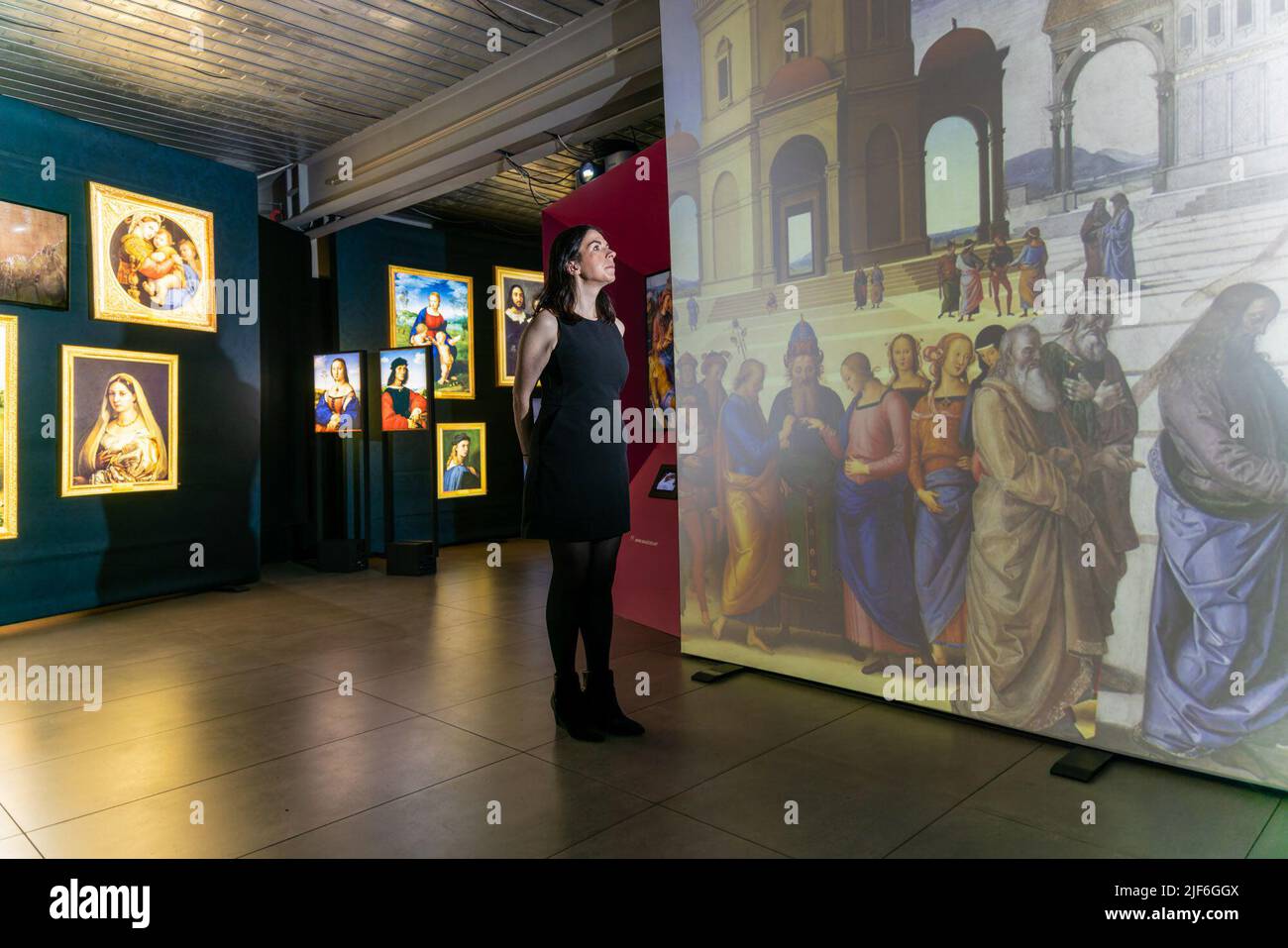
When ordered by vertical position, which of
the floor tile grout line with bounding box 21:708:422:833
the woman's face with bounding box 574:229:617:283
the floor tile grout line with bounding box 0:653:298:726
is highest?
the woman's face with bounding box 574:229:617:283

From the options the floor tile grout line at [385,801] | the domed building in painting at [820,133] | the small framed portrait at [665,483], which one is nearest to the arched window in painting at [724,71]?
the domed building in painting at [820,133]

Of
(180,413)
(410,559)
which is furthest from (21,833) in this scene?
(410,559)

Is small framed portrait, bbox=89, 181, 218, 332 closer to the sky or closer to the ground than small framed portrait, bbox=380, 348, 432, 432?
closer to the sky

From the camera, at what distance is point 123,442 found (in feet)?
21.4

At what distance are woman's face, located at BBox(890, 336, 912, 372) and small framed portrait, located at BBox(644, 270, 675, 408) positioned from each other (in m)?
1.82

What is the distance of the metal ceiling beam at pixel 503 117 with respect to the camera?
536cm

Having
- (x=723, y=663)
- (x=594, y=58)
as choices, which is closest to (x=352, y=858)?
(x=723, y=663)

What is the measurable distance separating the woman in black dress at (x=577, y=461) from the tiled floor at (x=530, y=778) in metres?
0.29

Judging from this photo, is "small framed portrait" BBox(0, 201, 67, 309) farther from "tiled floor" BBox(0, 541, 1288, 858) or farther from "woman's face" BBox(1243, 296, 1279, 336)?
"woman's face" BBox(1243, 296, 1279, 336)

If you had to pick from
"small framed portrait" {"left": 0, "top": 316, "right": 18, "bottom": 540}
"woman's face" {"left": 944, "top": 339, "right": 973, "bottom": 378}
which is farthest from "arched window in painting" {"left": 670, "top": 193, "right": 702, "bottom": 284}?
"small framed portrait" {"left": 0, "top": 316, "right": 18, "bottom": 540}

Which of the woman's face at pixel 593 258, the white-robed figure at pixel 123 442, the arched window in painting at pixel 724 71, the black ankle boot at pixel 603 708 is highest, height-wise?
the arched window in painting at pixel 724 71

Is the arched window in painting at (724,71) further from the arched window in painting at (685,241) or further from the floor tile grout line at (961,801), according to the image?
the floor tile grout line at (961,801)

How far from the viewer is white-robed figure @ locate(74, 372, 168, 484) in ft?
20.7
